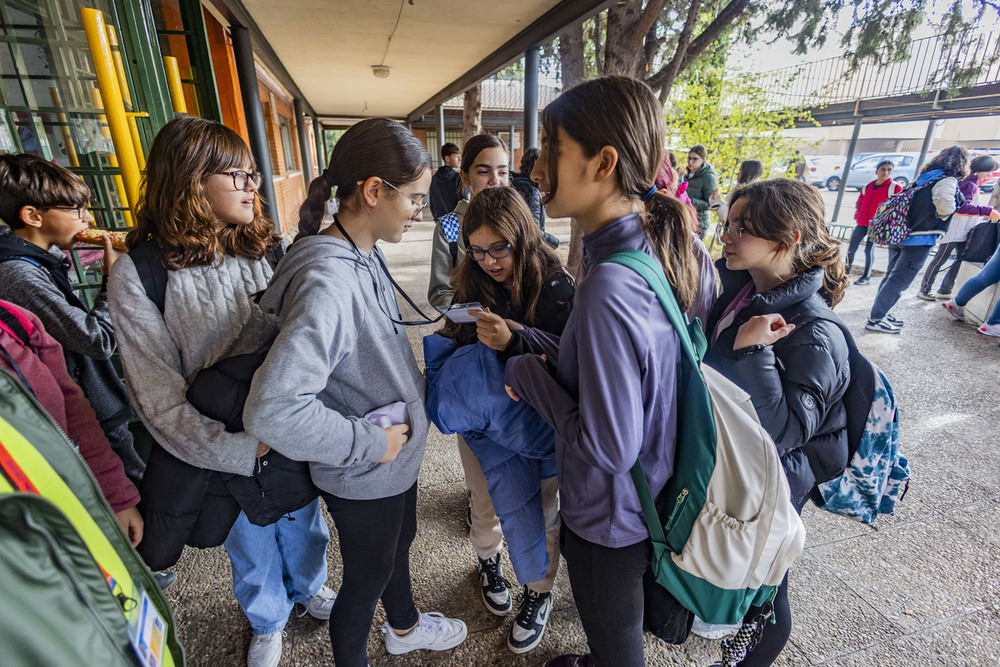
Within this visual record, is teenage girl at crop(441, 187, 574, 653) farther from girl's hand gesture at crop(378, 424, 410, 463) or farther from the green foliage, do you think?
the green foliage

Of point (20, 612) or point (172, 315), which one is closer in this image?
point (20, 612)

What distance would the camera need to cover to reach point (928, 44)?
1069cm

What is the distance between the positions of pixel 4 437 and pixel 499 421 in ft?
3.58

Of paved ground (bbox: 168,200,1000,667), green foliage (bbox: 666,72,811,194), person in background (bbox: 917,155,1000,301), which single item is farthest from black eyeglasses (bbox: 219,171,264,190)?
green foliage (bbox: 666,72,811,194)

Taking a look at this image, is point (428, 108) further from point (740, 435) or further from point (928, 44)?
point (740, 435)

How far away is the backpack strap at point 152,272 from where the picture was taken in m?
1.20

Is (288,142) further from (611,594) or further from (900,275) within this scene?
(611,594)

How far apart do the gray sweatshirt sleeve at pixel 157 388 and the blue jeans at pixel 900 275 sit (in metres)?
6.24

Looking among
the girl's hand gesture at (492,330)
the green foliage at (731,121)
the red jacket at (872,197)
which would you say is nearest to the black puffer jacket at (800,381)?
the girl's hand gesture at (492,330)

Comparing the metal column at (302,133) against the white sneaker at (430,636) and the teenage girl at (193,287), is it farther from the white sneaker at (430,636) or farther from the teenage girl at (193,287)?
the white sneaker at (430,636)

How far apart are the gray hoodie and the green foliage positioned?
8373mm

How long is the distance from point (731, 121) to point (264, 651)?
9125 mm

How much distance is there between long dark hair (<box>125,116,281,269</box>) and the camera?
4.02ft

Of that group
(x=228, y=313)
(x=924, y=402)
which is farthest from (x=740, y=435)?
(x=924, y=402)
